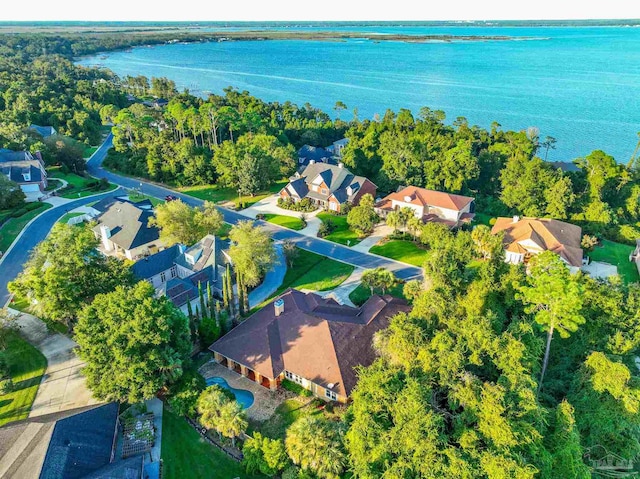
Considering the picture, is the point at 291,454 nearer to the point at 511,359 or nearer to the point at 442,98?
the point at 511,359

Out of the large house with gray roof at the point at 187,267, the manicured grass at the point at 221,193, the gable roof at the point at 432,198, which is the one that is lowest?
the manicured grass at the point at 221,193

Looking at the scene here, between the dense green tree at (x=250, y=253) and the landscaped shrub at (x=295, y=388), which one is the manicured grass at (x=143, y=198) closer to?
the dense green tree at (x=250, y=253)


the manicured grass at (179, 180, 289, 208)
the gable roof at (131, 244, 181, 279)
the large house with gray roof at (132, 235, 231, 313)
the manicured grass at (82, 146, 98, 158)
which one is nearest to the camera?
the large house with gray roof at (132, 235, 231, 313)

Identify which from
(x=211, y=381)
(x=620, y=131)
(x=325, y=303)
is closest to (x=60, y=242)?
(x=211, y=381)

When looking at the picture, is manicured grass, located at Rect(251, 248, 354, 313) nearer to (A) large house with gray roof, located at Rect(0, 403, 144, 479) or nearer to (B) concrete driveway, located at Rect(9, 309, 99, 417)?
(B) concrete driveway, located at Rect(9, 309, 99, 417)

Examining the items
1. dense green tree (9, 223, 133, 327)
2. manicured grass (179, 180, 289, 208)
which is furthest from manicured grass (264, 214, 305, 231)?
dense green tree (9, 223, 133, 327)

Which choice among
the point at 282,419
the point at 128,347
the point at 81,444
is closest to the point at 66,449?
the point at 81,444

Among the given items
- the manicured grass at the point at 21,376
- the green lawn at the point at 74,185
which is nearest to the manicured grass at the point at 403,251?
the manicured grass at the point at 21,376
